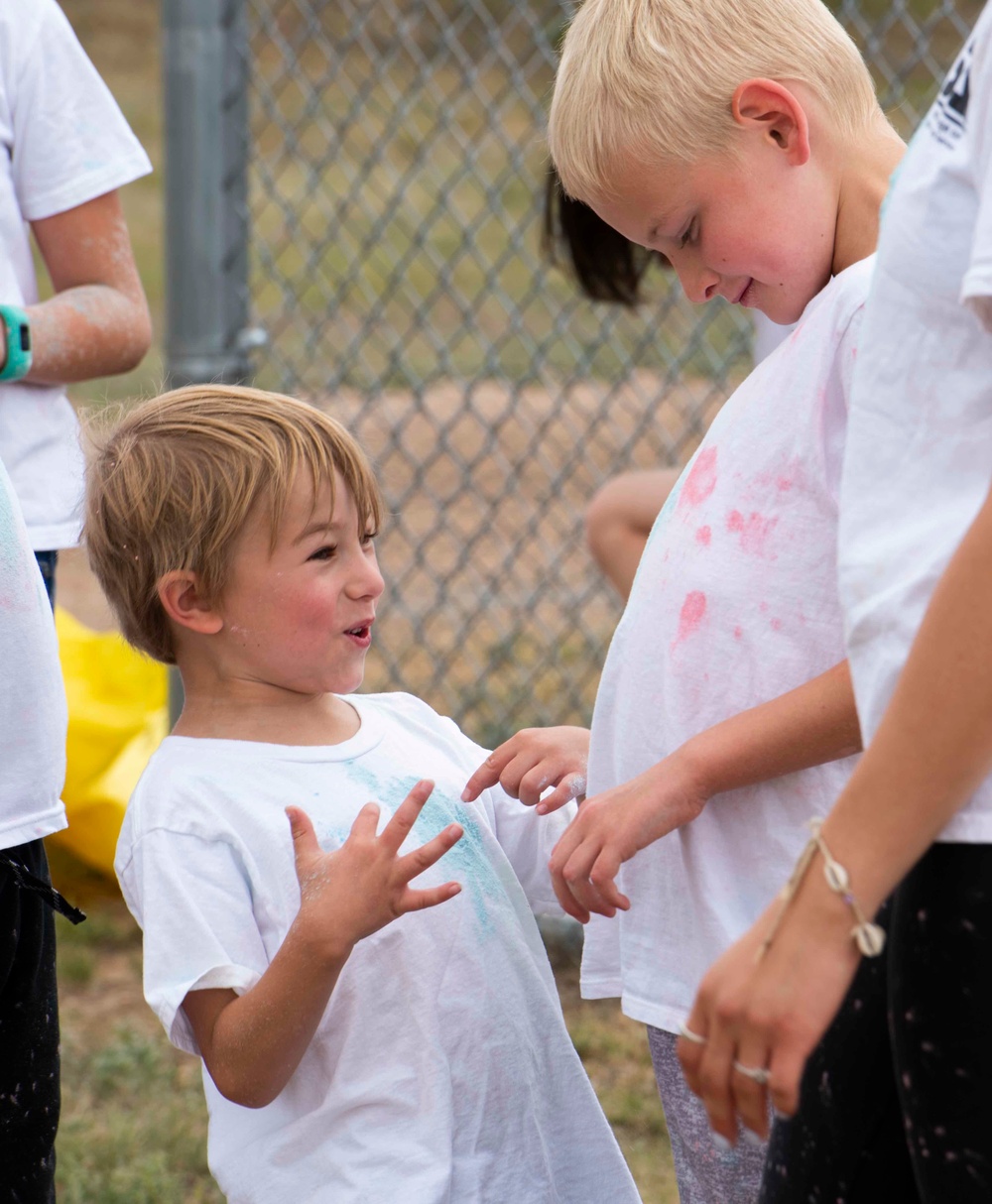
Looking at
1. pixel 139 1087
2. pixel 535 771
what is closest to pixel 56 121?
pixel 535 771

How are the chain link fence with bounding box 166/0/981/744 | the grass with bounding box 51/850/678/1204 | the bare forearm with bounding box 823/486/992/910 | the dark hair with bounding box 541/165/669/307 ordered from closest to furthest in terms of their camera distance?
the bare forearm with bounding box 823/486/992/910, the grass with bounding box 51/850/678/1204, the dark hair with bounding box 541/165/669/307, the chain link fence with bounding box 166/0/981/744

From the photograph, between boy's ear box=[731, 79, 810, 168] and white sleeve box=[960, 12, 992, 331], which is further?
boy's ear box=[731, 79, 810, 168]

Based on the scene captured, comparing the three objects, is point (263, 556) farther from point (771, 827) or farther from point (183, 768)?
point (771, 827)

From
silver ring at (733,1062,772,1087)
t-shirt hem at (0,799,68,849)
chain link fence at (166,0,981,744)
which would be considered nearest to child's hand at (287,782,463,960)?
t-shirt hem at (0,799,68,849)

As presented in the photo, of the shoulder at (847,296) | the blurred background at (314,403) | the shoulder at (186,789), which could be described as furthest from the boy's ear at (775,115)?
the blurred background at (314,403)

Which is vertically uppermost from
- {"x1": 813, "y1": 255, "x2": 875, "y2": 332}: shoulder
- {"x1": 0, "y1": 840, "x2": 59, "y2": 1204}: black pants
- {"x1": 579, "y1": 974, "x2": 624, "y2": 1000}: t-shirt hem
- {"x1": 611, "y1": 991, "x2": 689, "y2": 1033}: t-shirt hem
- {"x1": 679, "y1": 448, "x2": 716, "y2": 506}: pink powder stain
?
{"x1": 813, "y1": 255, "x2": 875, "y2": 332}: shoulder

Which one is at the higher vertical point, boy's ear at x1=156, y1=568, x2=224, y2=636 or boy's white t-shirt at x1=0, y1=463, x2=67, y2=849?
boy's ear at x1=156, y1=568, x2=224, y2=636

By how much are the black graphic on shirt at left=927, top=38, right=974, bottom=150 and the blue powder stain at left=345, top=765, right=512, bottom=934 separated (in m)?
0.84

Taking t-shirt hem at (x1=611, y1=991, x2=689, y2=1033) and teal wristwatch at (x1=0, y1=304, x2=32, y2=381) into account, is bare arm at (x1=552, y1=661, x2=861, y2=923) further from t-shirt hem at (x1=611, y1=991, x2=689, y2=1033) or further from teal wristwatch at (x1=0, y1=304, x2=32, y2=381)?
teal wristwatch at (x1=0, y1=304, x2=32, y2=381)

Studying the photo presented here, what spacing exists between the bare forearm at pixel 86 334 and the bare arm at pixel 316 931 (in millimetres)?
857

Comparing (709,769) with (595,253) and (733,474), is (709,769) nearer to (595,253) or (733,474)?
(733,474)

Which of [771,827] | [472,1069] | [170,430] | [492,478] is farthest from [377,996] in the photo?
[492,478]

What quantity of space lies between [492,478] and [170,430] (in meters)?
7.10

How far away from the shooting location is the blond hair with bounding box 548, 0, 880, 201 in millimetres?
1389
